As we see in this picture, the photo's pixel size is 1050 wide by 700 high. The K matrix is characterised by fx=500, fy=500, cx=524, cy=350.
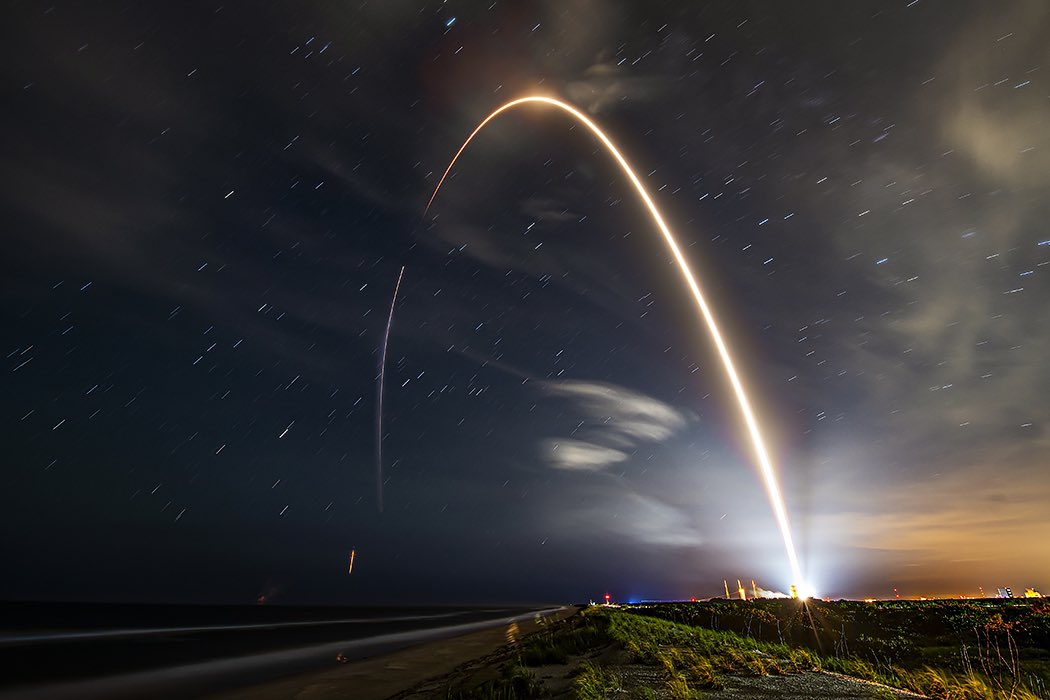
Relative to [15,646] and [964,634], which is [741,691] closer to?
[964,634]

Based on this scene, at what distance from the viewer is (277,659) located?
3966 cm

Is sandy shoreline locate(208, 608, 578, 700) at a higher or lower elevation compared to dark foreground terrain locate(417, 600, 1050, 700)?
lower

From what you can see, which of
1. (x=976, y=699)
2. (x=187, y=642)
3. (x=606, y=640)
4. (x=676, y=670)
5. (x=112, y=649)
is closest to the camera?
(x=976, y=699)

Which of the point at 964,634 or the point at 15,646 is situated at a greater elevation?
the point at 964,634

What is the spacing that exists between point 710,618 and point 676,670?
29.5 m

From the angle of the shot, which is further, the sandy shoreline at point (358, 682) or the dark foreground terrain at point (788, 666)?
the sandy shoreline at point (358, 682)

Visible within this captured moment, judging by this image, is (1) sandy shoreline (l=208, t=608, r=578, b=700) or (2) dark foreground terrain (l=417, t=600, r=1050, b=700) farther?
(1) sandy shoreline (l=208, t=608, r=578, b=700)

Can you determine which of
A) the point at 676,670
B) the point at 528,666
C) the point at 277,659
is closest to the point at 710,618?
the point at 528,666

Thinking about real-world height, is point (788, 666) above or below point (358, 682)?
above

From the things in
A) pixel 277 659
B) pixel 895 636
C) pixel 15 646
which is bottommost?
pixel 15 646

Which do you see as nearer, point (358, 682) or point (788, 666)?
point (788, 666)

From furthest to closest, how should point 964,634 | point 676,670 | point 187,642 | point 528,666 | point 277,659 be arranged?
point 187,642 → point 277,659 → point 964,634 → point 528,666 → point 676,670

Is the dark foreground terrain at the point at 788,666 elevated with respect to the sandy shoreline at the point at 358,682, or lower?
elevated

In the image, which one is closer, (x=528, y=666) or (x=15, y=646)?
(x=528, y=666)
